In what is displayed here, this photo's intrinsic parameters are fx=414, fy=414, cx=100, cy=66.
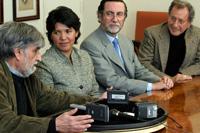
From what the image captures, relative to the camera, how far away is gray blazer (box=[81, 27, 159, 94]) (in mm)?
2795

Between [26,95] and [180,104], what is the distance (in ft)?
2.81

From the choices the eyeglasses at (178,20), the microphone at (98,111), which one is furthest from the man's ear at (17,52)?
the eyeglasses at (178,20)

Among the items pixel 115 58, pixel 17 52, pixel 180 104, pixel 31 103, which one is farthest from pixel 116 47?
pixel 17 52

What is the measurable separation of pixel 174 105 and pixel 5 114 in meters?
0.98

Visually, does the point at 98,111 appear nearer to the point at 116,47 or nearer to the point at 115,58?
the point at 115,58

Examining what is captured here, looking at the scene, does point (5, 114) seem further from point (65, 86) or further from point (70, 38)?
point (70, 38)

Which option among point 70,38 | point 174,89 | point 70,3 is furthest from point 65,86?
point 70,3

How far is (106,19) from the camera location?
3.01m

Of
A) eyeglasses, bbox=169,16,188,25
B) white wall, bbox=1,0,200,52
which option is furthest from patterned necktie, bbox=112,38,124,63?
white wall, bbox=1,0,200,52

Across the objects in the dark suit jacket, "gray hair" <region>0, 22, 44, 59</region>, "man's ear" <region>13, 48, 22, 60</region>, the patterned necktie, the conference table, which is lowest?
the conference table

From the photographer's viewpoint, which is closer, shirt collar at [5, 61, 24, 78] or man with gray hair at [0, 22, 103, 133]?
man with gray hair at [0, 22, 103, 133]

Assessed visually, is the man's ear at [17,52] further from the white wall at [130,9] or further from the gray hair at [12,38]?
the white wall at [130,9]

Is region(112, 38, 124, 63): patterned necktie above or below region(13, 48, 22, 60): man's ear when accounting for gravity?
below

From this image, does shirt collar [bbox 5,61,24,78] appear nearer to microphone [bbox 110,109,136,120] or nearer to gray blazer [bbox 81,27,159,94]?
microphone [bbox 110,109,136,120]
